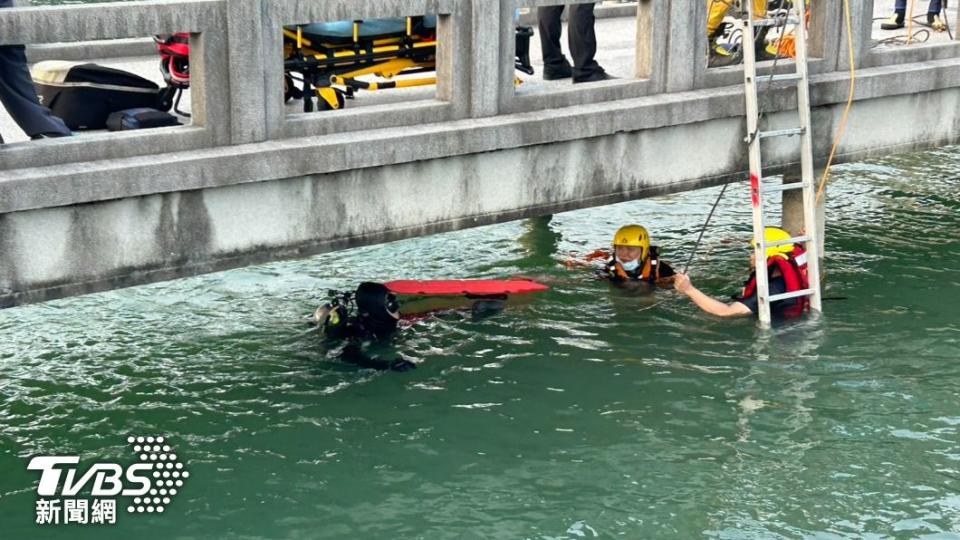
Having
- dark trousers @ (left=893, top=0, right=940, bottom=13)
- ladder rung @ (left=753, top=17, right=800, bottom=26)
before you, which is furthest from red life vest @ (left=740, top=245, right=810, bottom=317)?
dark trousers @ (left=893, top=0, right=940, bottom=13)

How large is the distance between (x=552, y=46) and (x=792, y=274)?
276 cm

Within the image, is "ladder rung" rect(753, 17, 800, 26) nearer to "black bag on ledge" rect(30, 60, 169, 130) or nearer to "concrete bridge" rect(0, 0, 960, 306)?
"concrete bridge" rect(0, 0, 960, 306)

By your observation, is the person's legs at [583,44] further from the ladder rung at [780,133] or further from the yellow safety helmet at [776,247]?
the yellow safety helmet at [776,247]

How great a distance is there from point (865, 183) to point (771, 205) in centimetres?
190

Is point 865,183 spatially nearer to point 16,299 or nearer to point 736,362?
point 736,362

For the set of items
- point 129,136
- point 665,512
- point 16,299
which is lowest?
point 665,512

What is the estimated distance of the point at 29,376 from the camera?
1095 cm

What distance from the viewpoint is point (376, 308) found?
11.1 meters

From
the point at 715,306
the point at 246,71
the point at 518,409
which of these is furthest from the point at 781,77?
the point at 246,71

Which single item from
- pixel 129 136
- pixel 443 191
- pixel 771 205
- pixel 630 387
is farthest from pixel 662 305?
pixel 129 136

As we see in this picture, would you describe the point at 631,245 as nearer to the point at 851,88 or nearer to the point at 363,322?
the point at 851,88

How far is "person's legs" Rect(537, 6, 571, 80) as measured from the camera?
11.2 metres

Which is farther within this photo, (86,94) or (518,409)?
(518,409)

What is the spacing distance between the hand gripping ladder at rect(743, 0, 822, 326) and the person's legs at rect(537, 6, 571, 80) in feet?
5.12
